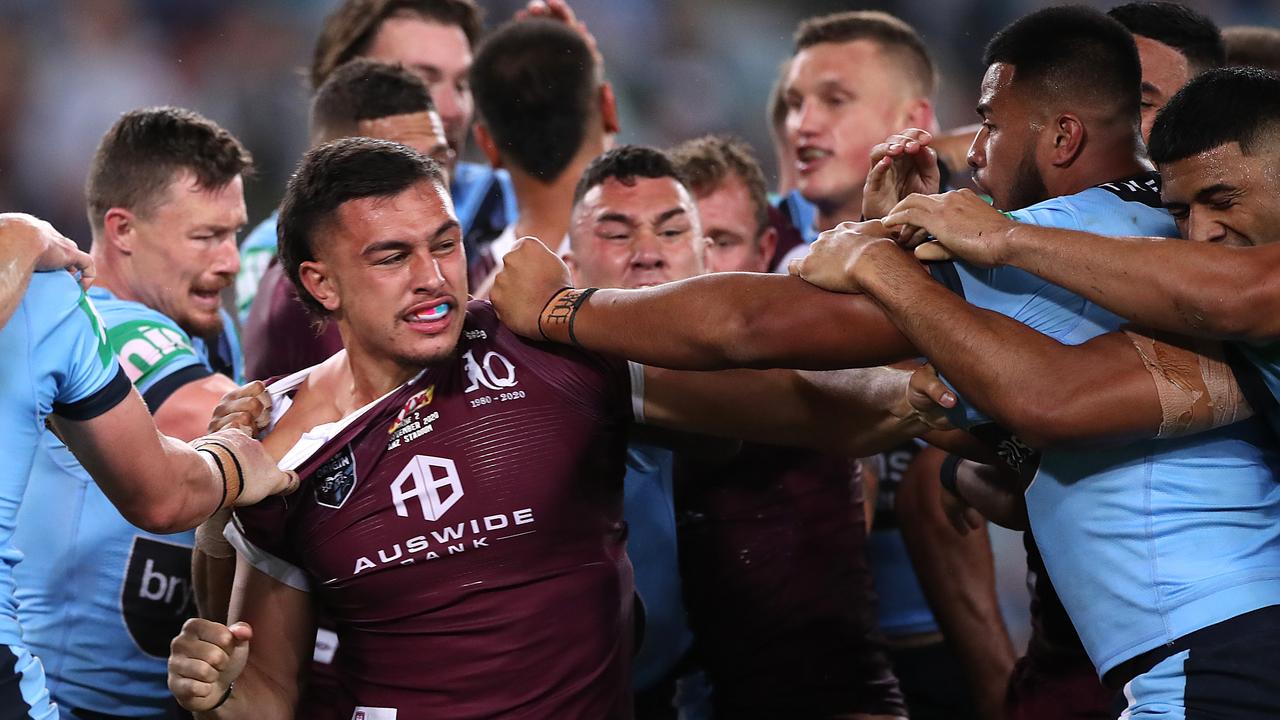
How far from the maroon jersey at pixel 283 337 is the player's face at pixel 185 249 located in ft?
0.79

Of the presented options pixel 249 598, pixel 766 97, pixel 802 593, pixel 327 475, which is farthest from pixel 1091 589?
pixel 766 97

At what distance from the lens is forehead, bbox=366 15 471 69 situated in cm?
632

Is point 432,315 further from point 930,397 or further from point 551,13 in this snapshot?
point 551,13

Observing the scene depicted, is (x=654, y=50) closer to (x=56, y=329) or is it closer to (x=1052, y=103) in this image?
(x=1052, y=103)

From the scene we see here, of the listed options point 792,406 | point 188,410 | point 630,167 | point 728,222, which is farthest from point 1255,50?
point 188,410

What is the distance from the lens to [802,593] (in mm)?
4184

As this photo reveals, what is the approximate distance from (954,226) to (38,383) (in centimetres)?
190

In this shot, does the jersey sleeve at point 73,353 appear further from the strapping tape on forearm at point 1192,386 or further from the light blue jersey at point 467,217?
the light blue jersey at point 467,217

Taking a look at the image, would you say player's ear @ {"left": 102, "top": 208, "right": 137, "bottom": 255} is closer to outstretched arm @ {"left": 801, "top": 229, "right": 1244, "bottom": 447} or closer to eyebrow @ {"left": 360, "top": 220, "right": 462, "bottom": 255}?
eyebrow @ {"left": 360, "top": 220, "right": 462, "bottom": 255}

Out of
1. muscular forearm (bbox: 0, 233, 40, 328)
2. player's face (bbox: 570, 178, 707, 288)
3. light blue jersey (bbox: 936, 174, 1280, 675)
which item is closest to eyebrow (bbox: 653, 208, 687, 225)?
player's face (bbox: 570, 178, 707, 288)

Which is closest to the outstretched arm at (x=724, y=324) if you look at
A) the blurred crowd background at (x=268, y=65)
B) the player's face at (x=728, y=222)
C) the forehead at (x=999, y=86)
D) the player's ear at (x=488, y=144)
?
the forehead at (x=999, y=86)

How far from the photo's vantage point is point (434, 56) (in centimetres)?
634

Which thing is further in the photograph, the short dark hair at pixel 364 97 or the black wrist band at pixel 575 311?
the short dark hair at pixel 364 97

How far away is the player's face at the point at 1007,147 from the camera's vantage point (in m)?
3.21
